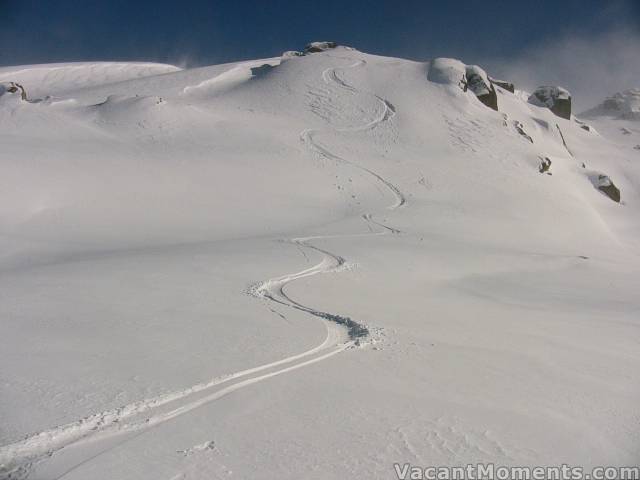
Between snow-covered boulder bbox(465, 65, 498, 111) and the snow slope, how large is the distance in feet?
38.6

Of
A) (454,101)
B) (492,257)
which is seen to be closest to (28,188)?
(492,257)

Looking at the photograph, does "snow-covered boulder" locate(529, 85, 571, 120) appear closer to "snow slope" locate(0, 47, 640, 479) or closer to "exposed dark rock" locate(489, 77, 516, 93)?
"exposed dark rock" locate(489, 77, 516, 93)

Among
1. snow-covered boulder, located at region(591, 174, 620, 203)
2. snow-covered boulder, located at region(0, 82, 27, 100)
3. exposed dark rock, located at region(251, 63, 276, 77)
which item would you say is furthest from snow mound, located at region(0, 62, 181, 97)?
snow-covered boulder, located at region(591, 174, 620, 203)

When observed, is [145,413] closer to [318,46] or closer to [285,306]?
[285,306]

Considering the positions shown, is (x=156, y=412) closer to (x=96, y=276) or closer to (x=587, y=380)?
(x=587, y=380)

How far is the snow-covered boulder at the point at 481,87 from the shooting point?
112 ft

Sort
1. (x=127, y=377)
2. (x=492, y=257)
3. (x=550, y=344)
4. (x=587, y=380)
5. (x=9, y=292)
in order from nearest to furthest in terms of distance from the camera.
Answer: (x=127, y=377) → (x=587, y=380) → (x=550, y=344) → (x=9, y=292) → (x=492, y=257)

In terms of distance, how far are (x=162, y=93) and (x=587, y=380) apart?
1224 inches

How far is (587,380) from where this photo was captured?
4.30 metres

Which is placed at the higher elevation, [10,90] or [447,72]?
[447,72]

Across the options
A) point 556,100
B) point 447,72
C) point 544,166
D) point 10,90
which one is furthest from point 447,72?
point 556,100

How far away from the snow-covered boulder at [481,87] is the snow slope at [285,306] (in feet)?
38.6

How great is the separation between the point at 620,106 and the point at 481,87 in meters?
81.9

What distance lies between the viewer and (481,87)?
113ft
